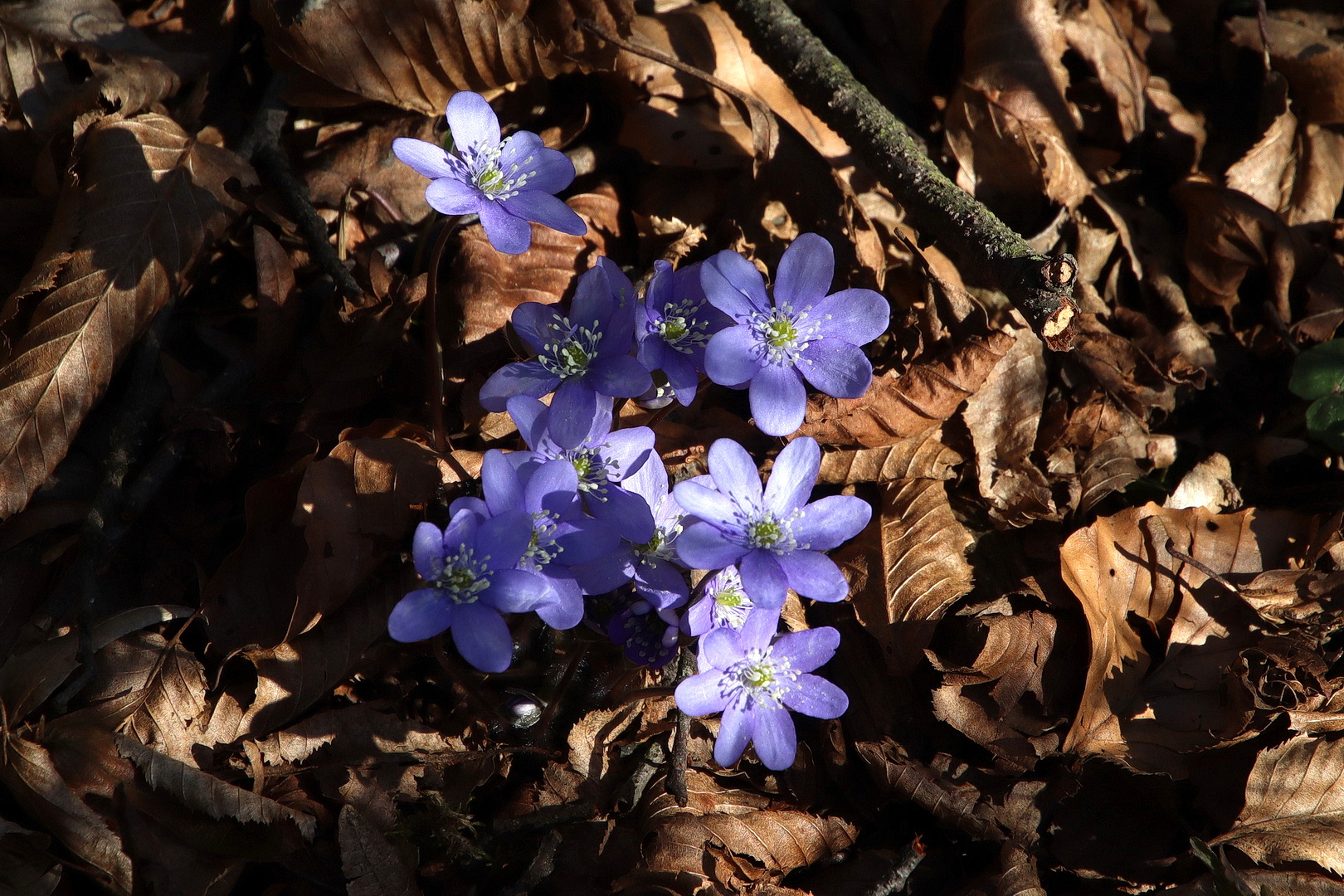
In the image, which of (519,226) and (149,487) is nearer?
(519,226)

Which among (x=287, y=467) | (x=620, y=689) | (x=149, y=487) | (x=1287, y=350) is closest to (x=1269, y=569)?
(x=1287, y=350)

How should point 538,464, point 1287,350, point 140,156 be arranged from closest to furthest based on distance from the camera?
point 538,464
point 140,156
point 1287,350

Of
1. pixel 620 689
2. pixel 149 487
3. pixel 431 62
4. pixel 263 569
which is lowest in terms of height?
pixel 620 689

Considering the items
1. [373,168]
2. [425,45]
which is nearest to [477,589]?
[373,168]

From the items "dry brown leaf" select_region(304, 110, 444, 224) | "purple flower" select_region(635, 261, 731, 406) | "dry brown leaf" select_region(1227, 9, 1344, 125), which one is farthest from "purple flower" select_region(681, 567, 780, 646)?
"dry brown leaf" select_region(1227, 9, 1344, 125)

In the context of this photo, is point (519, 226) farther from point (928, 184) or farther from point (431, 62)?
point (928, 184)

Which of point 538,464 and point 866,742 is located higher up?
point 538,464
